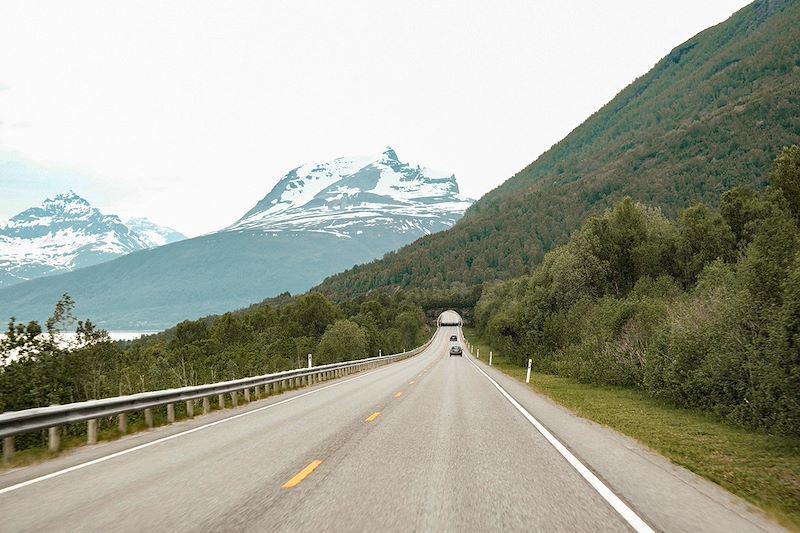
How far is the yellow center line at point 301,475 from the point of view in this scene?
7.23m

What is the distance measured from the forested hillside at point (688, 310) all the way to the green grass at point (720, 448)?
2.12 feet

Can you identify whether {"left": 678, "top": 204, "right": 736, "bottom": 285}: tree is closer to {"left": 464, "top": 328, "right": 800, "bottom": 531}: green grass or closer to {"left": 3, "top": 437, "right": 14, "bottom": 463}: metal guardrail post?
{"left": 464, "top": 328, "right": 800, "bottom": 531}: green grass

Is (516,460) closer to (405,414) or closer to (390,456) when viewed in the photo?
(390,456)

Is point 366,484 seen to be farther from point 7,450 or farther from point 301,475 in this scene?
point 7,450

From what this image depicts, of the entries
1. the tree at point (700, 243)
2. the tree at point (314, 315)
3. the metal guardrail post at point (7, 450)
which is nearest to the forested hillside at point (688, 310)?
the tree at point (700, 243)

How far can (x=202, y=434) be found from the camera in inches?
489

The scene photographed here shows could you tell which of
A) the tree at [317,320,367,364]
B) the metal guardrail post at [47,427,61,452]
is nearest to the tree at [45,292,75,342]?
the metal guardrail post at [47,427,61,452]

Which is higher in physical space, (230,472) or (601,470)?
(230,472)

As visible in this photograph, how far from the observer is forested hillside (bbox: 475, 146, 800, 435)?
13.2 m

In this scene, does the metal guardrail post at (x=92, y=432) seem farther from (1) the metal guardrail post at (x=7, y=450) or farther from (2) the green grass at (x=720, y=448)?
(2) the green grass at (x=720, y=448)

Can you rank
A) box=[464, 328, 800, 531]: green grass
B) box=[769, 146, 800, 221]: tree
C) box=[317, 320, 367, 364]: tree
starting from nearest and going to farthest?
box=[464, 328, 800, 531]: green grass < box=[769, 146, 800, 221]: tree < box=[317, 320, 367, 364]: tree

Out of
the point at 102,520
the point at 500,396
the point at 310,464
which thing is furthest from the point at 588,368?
the point at 102,520

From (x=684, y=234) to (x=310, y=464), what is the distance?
51404 millimetres

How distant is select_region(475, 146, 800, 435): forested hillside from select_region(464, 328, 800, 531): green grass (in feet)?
2.12
